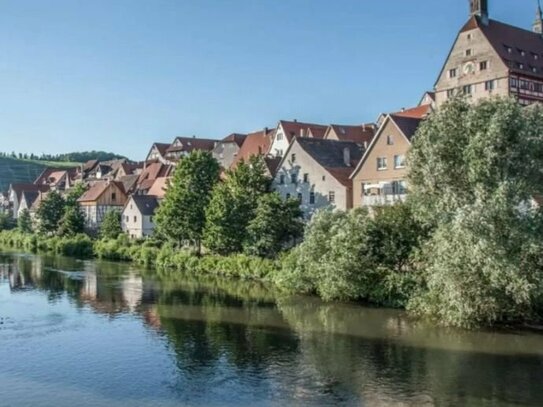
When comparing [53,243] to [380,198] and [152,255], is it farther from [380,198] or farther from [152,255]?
[380,198]

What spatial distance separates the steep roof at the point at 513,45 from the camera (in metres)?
59.1

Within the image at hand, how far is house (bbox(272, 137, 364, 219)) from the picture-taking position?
5203 cm

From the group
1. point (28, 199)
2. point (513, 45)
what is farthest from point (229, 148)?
point (28, 199)

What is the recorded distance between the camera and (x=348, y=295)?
36.6m

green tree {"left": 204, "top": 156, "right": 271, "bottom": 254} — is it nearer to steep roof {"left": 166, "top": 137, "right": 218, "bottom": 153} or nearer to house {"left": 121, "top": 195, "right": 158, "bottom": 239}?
house {"left": 121, "top": 195, "right": 158, "bottom": 239}

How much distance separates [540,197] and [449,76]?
101 feet

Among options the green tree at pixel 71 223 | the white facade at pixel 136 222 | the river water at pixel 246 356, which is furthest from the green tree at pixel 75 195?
the river water at pixel 246 356

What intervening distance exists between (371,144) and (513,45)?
2336 cm

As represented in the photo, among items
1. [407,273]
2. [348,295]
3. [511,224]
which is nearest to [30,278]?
[348,295]

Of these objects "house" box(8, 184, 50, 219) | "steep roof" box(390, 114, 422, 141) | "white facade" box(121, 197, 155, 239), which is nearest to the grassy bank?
"white facade" box(121, 197, 155, 239)

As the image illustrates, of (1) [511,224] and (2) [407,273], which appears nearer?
(1) [511,224]

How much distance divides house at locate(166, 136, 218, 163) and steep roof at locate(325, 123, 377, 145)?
42704 millimetres

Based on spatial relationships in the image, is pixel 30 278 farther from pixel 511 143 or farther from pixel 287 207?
pixel 511 143

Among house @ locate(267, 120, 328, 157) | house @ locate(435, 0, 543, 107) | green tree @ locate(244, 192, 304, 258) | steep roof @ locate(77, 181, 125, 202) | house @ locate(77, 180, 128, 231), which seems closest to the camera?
green tree @ locate(244, 192, 304, 258)
